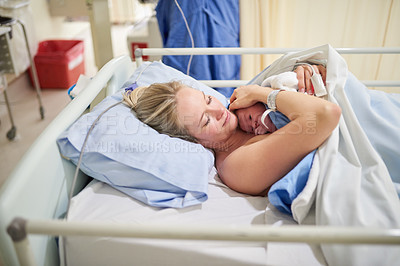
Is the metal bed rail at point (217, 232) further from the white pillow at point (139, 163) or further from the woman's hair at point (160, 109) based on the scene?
the woman's hair at point (160, 109)

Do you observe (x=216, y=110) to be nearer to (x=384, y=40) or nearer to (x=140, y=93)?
(x=140, y=93)

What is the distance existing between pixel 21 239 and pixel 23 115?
2381 millimetres

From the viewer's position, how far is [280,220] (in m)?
0.95

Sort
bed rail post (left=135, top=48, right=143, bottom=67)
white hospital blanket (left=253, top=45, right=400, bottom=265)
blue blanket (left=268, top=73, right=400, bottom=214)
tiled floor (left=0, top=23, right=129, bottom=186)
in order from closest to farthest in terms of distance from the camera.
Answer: white hospital blanket (left=253, top=45, right=400, bottom=265) → blue blanket (left=268, top=73, right=400, bottom=214) → bed rail post (left=135, top=48, right=143, bottom=67) → tiled floor (left=0, top=23, right=129, bottom=186)

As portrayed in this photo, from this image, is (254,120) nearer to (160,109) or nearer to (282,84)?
(282,84)

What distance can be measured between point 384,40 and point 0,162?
2.59m

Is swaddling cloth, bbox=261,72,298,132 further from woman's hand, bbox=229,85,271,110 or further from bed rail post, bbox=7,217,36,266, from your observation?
bed rail post, bbox=7,217,36,266

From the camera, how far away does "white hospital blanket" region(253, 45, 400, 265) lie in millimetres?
793

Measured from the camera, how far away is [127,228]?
0.65m

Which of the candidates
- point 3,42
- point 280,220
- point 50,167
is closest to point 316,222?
point 280,220

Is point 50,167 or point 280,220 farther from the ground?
point 50,167

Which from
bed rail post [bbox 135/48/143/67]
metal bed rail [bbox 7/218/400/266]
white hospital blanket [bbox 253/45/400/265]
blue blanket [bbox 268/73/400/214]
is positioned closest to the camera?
metal bed rail [bbox 7/218/400/266]

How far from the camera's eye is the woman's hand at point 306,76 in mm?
1184

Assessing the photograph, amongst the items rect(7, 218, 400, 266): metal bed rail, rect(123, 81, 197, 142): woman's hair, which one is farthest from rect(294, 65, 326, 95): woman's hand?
rect(7, 218, 400, 266): metal bed rail
